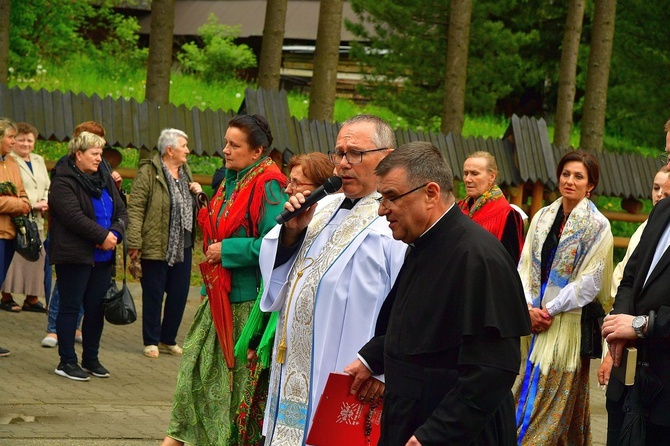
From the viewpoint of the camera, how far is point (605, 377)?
597 cm

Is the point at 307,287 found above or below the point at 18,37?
below

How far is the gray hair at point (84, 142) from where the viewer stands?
8.73 m

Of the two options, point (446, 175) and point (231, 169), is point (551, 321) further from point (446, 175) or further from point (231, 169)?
point (446, 175)

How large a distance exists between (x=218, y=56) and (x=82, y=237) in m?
20.1

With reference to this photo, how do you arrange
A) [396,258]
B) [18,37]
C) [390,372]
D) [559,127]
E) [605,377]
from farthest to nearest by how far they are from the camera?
[18,37]
[559,127]
[605,377]
[396,258]
[390,372]

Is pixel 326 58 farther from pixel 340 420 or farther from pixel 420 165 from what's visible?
pixel 420 165

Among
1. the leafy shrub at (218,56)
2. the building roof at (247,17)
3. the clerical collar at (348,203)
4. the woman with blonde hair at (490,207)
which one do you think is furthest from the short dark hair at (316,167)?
the building roof at (247,17)

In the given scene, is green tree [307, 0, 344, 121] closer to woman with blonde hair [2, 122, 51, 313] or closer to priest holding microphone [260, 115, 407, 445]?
woman with blonde hair [2, 122, 51, 313]

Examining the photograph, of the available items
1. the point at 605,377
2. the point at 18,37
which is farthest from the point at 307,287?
the point at 18,37

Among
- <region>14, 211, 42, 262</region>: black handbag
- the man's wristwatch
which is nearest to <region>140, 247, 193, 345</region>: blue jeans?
<region>14, 211, 42, 262</region>: black handbag

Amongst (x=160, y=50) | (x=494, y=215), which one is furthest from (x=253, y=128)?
(x=160, y=50)

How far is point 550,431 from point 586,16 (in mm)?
21027

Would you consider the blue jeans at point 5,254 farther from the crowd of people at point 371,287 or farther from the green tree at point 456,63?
the green tree at point 456,63

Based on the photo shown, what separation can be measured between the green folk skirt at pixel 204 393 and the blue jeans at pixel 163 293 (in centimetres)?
335
